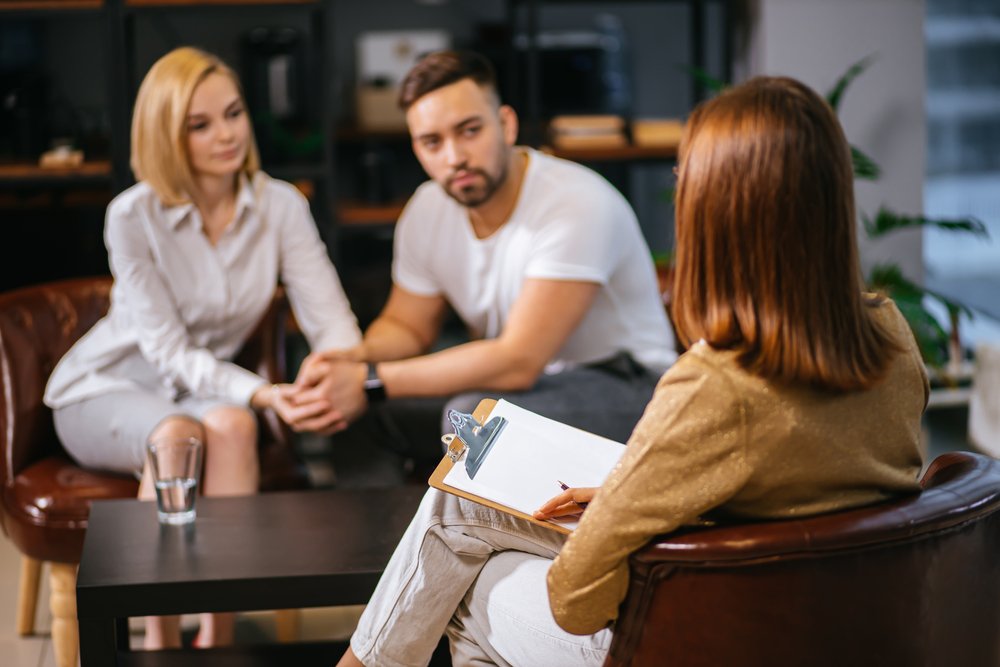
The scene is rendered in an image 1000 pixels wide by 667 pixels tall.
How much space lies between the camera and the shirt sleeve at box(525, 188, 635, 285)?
108 inches

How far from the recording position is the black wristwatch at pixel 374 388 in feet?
9.10

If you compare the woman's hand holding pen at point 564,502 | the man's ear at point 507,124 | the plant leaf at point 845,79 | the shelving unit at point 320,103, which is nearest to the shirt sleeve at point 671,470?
the woman's hand holding pen at point 564,502

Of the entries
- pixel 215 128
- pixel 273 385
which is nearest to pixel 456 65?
pixel 215 128

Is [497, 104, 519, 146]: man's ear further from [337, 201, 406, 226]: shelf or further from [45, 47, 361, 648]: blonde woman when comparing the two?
[337, 201, 406, 226]: shelf

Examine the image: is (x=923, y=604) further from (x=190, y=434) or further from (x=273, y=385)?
(x=273, y=385)

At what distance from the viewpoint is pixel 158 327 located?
2.76 meters

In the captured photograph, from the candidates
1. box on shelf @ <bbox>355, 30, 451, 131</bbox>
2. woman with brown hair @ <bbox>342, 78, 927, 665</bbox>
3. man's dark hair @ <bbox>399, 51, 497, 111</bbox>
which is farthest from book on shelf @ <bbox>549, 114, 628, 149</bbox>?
woman with brown hair @ <bbox>342, 78, 927, 665</bbox>

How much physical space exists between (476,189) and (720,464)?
62.5 inches

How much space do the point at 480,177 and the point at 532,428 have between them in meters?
1.10

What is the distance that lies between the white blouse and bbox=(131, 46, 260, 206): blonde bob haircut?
0.05m

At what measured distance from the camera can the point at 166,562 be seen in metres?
1.93

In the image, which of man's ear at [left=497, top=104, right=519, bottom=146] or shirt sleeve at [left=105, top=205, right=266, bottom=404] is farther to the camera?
man's ear at [left=497, top=104, right=519, bottom=146]

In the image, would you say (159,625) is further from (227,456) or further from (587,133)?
(587,133)

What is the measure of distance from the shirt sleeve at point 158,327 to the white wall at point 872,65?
2340mm
